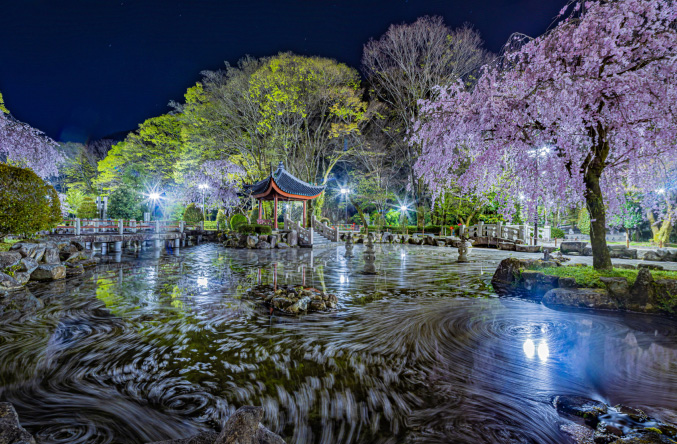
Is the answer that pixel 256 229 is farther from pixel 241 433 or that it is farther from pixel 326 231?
pixel 241 433

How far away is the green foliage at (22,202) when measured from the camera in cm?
897

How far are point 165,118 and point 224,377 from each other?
1286 inches

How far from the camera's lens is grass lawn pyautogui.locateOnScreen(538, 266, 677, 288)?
627 centimetres

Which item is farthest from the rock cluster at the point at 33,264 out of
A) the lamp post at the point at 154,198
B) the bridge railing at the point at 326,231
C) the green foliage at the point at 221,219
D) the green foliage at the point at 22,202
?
the lamp post at the point at 154,198

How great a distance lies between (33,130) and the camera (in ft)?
44.5

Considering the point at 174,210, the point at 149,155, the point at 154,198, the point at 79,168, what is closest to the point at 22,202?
the point at 149,155

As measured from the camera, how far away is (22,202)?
9.29 m

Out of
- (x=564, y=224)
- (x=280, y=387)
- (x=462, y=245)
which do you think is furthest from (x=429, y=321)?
(x=564, y=224)

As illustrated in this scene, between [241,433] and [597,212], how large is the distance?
325 inches

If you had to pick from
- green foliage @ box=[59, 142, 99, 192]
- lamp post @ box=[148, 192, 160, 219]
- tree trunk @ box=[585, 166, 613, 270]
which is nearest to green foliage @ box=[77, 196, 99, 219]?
lamp post @ box=[148, 192, 160, 219]

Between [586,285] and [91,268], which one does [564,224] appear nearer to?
[586,285]

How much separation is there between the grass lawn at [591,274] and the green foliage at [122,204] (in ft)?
104

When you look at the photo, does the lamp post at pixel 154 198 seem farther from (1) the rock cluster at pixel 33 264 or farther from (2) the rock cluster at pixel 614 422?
(2) the rock cluster at pixel 614 422

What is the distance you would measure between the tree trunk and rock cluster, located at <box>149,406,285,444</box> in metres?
7.89
